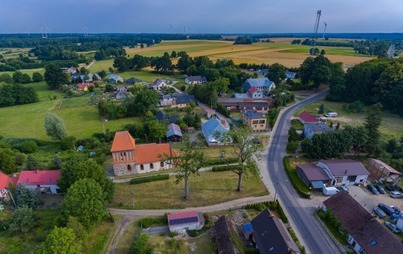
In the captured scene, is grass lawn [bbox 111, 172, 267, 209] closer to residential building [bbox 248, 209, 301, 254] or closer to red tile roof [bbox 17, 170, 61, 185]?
residential building [bbox 248, 209, 301, 254]

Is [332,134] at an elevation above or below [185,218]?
above

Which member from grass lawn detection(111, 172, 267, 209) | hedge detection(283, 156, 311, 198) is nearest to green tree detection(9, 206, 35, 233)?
grass lawn detection(111, 172, 267, 209)

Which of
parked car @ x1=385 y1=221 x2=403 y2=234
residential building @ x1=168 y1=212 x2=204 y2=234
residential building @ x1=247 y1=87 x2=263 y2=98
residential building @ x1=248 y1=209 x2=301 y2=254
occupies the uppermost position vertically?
residential building @ x1=247 y1=87 x2=263 y2=98

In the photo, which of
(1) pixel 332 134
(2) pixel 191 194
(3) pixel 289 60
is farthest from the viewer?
(3) pixel 289 60

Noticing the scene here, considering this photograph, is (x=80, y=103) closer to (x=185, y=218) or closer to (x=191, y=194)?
(x=191, y=194)

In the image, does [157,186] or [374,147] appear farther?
[374,147]

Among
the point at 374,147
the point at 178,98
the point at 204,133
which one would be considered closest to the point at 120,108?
the point at 178,98
